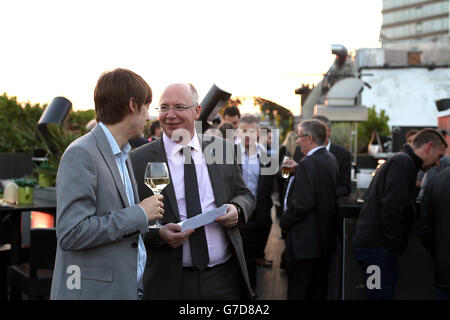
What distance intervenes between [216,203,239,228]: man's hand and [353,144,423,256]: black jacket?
5.08 feet

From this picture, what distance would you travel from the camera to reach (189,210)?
92.2 inches

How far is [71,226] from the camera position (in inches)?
61.6

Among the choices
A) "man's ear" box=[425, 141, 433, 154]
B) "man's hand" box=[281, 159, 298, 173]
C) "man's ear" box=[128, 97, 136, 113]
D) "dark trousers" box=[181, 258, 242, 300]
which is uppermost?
"man's ear" box=[128, 97, 136, 113]

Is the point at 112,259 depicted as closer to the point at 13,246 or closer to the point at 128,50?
the point at 13,246

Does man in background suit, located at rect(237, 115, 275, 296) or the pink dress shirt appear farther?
man in background suit, located at rect(237, 115, 275, 296)

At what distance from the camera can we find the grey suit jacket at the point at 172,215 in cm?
227

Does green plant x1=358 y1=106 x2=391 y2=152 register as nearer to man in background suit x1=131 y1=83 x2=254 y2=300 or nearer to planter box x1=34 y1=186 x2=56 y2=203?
planter box x1=34 y1=186 x2=56 y2=203

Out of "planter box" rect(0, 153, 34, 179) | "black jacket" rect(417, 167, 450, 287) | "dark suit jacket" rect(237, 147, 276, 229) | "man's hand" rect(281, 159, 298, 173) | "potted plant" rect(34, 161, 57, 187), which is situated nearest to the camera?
"black jacket" rect(417, 167, 450, 287)

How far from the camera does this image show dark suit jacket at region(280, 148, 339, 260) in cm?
388

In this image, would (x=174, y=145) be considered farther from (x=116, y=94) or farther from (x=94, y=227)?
(x=94, y=227)

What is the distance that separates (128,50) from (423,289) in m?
4.12

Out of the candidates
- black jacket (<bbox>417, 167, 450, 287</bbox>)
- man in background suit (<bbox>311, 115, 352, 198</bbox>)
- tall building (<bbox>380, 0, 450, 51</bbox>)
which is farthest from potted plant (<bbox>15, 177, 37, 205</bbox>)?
tall building (<bbox>380, 0, 450, 51</bbox>)

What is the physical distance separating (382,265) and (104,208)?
256 cm

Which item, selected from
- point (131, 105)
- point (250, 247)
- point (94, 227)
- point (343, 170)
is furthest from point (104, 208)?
point (343, 170)
